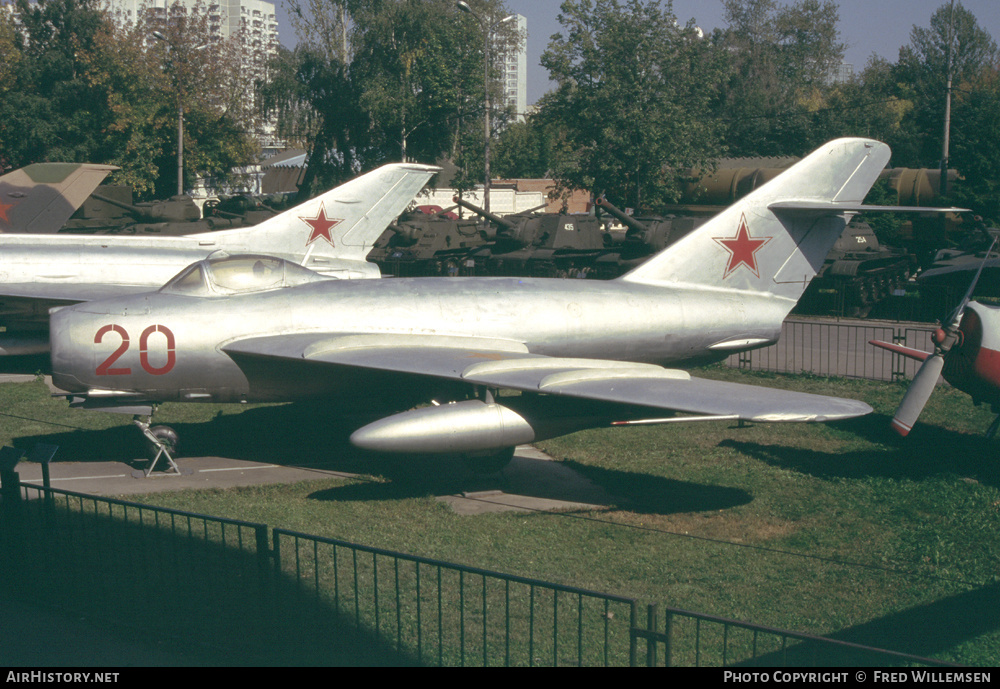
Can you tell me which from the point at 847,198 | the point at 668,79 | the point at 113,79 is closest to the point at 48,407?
the point at 847,198

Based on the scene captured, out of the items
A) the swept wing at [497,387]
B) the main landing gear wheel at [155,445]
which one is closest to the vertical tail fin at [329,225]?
the main landing gear wheel at [155,445]

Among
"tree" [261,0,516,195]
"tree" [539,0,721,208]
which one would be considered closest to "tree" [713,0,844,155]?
"tree" [261,0,516,195]

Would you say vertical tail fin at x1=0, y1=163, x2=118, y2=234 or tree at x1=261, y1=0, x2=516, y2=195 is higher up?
tree at x1=261, y1=0, x2=516, y2=195

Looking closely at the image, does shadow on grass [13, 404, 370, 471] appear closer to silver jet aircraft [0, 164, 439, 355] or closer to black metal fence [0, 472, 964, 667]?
silver jet aircraft [0, 164, 439, 355]

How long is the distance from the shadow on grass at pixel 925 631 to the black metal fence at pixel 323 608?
0.05 m

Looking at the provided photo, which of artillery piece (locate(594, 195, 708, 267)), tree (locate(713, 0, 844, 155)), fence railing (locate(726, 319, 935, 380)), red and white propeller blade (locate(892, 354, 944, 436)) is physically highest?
tree (locate(713, 0, 844, 155))

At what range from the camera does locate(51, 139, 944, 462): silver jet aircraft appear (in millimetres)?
9227

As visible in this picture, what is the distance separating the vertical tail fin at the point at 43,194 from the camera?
2053cm

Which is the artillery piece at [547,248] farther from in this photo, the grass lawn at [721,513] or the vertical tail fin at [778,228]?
the grass lawn at [721,513]

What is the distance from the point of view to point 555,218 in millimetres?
26062

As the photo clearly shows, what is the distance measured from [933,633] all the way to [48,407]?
12.5m

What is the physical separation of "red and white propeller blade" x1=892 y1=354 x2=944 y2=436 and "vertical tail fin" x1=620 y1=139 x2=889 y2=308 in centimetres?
254
